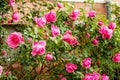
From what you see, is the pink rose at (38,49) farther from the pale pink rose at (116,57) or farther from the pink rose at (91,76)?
the pale pink rose at (116,57)

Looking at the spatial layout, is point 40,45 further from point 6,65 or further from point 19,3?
point 19,3

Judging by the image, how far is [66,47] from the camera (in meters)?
3.71

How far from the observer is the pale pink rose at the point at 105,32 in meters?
3.95

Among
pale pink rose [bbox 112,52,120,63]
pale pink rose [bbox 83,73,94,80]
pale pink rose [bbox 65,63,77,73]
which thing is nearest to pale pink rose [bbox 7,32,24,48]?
pale pink rose [bbox 65,63,77,73]

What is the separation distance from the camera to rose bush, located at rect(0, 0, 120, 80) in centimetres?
373

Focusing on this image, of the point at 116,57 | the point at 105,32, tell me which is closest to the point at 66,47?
the point at 105,32

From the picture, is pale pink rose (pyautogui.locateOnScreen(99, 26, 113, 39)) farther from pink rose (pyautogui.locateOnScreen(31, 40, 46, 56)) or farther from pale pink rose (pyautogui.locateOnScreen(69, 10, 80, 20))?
pink rose (pyautogui.locateOnScreen(31, 40, 46, 56))

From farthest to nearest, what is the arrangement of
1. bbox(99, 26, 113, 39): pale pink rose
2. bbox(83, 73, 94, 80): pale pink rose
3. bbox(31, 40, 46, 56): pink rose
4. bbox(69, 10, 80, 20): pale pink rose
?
bbox(69, 10, 80, 20): pale pink rose → bbox(99, 26, 113, 39): pale pink rose → bbox(83, 73, 94, 80): pale pink rose → bbox(31, 40, 46, 56): pink rose

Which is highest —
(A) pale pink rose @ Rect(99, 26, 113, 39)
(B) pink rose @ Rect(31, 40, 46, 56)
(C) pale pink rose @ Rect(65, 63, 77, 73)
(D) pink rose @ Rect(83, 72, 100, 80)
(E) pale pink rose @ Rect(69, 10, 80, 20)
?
(E) pale pink rose @ Rect(69, 10, 80, 20)

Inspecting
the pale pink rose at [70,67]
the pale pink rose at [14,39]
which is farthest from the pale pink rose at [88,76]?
the pale pink rose at [14,39]

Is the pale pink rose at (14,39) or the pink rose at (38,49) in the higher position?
the pale pink rose at (14,39)

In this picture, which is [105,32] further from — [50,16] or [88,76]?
[50,16]

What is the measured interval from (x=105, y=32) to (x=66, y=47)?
0.55 metres

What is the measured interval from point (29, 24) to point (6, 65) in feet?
Result: 1.90
